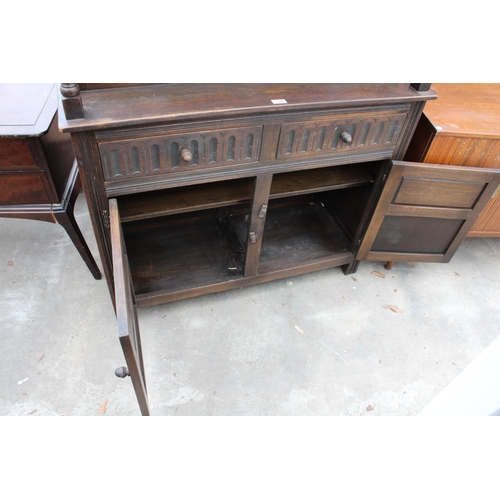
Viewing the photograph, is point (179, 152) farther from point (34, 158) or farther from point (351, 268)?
point (351, 268)

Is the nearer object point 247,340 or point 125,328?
point 125,328

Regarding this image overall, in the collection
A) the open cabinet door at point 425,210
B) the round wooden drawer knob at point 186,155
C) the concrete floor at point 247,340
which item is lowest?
the concrete floor at point 247,340

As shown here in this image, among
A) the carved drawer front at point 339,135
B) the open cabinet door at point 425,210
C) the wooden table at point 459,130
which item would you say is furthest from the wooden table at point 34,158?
the wooden table at point 459,130

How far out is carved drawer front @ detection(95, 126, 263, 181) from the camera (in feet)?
4.11

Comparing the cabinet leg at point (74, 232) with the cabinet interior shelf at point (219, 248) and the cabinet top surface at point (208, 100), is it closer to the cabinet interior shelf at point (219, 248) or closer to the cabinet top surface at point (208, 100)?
the cabinet interior shelf at point (219, 248)

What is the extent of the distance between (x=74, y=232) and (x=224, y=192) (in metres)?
0.68

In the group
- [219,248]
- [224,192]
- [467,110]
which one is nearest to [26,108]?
[224,192]

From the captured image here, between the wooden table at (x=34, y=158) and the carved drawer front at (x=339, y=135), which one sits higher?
the carved drawer front at (x=339, y=135)

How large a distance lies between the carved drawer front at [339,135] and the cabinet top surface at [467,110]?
0.22 metres

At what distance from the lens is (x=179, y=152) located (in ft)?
4.33

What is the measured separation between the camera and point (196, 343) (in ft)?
5.98

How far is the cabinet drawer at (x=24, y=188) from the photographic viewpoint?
149 centimetres

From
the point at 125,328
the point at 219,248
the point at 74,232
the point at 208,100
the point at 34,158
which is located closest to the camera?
the point at 125,328
